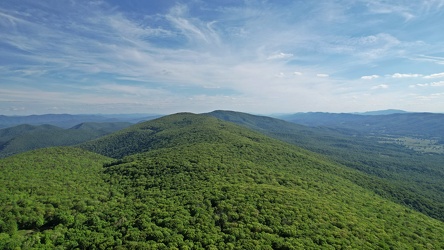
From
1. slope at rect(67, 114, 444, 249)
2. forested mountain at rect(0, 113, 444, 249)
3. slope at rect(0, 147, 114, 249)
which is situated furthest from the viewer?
slope at rect(67, 114, 444, 249)

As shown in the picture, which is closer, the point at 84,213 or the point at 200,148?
the point at 84,213

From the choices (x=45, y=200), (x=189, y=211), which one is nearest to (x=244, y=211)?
(x=189, y=211)

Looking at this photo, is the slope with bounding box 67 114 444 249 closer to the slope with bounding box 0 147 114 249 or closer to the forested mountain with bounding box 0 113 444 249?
the forested mountain with bounding box 0 113 444 249

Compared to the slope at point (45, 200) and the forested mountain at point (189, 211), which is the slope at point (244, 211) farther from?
the slope at point (45, 200)

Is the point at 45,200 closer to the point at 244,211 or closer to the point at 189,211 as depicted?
the point at 189,211

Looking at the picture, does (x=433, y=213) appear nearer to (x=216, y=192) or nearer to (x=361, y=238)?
(x=361, y=238)

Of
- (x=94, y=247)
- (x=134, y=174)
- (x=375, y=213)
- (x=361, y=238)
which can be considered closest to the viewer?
(x=94, y=247)

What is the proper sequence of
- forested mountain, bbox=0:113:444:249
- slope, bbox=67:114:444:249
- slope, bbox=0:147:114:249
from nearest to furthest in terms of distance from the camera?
forested mountain, bbox=0:113:444:249
slope, bbox=0:147:114:249
slope, bbox=67:114:444:249

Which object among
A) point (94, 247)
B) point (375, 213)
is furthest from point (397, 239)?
point (94, 247)

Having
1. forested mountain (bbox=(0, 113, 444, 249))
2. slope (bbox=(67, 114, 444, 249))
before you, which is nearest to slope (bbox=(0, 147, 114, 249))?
forested mountain (bbox=(0, 113, 444, 249))

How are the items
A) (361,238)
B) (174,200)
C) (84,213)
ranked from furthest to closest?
(174,200)
(84,213)
(361,238)
